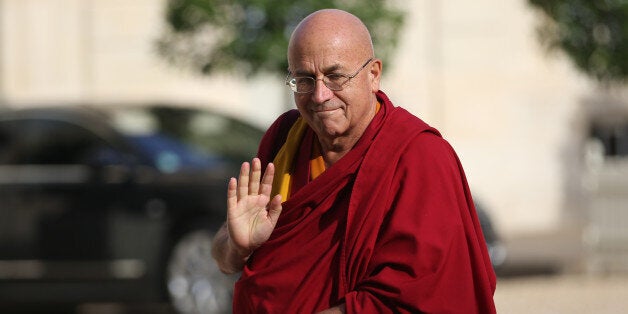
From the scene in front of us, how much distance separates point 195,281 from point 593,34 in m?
4.17

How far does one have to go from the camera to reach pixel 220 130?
11.1 m

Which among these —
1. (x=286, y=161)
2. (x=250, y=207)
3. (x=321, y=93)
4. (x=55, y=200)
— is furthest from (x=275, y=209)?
(x=55, y=200)

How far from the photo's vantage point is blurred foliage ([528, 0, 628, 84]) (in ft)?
40.2

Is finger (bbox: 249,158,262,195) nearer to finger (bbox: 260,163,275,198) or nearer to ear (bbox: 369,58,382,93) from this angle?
finger (bbox: 260,163,275,198)

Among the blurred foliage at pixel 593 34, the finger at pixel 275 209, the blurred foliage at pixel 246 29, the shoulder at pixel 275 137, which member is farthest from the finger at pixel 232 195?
the blurred foliage at pixel 593 34

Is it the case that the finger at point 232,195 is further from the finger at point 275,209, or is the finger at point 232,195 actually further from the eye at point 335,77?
the eye at point 335,77

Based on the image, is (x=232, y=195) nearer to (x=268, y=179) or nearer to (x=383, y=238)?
(x=268, y=179)

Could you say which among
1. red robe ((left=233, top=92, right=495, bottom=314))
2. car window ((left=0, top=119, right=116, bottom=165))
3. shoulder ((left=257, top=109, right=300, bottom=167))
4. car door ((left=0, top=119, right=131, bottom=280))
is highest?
shoulder ((left=257, top=109, right=300, bottom=167))

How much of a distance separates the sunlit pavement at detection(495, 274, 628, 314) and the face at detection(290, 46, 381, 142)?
6894mm

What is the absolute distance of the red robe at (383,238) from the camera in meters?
3.59

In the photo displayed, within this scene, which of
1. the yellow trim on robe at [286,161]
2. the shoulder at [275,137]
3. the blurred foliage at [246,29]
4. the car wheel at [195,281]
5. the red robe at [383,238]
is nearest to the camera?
the red robe at [383,238]

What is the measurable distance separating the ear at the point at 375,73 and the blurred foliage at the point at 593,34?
8.53 meters

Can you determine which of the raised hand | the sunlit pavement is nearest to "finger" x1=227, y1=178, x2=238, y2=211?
the raised hand

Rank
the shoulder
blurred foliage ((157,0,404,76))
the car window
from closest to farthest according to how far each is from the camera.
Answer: the shoulder, the car window, blurred foliage ((157,0,404,76))
